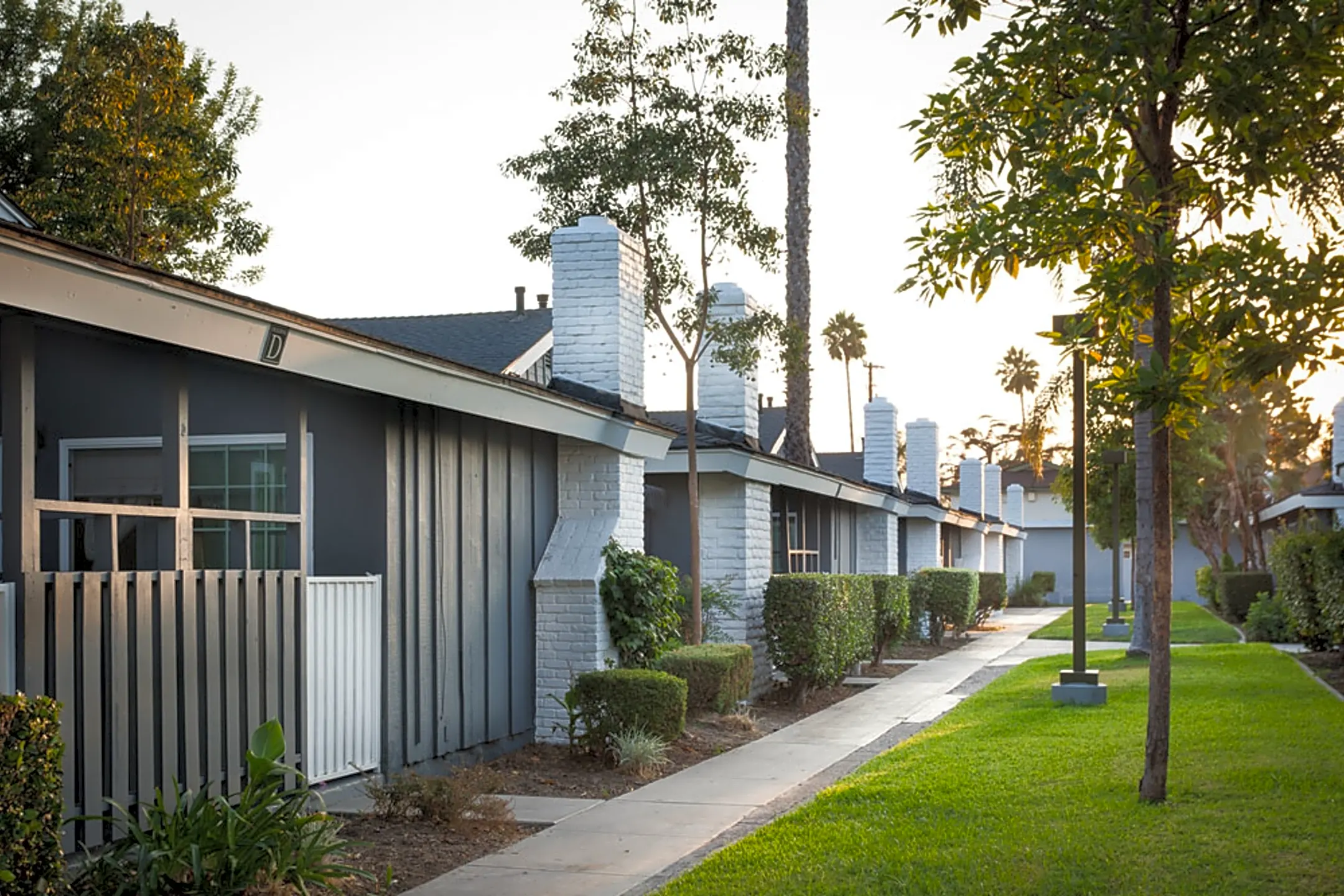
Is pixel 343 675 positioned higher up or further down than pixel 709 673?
higher up

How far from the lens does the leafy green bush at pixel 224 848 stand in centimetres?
659

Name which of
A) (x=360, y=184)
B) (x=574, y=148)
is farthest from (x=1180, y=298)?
(x=360, y=184)

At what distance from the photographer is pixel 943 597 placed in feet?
93.0

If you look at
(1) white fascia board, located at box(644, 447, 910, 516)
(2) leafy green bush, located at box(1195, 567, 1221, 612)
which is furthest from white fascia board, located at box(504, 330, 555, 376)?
(2) leafy green bush, located at box(1195, 567, 1221, 612)

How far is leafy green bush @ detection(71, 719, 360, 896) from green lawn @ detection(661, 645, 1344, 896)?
6.08ft

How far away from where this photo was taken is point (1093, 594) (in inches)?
2306

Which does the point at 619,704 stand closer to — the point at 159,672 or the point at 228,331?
the point at 159,672

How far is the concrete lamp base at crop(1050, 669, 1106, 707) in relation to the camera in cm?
1510

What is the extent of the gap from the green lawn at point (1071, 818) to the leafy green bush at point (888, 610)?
24.8 feet

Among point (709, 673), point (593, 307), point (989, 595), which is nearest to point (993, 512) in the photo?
point (989, 595)

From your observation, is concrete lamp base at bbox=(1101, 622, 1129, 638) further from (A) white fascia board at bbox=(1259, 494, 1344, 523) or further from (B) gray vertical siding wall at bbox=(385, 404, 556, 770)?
(B) gray vertical siding wall at bbox=(385, 404, 556, 770)

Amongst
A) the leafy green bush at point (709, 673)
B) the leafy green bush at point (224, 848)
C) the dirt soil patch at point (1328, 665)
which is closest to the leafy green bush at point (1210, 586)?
the dirt soil patch at point (1328, 665)

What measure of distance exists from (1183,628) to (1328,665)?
36.0ft

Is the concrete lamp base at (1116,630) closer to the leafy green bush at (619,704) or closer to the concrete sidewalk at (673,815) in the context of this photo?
the concrete sidewalk at (673,815)
